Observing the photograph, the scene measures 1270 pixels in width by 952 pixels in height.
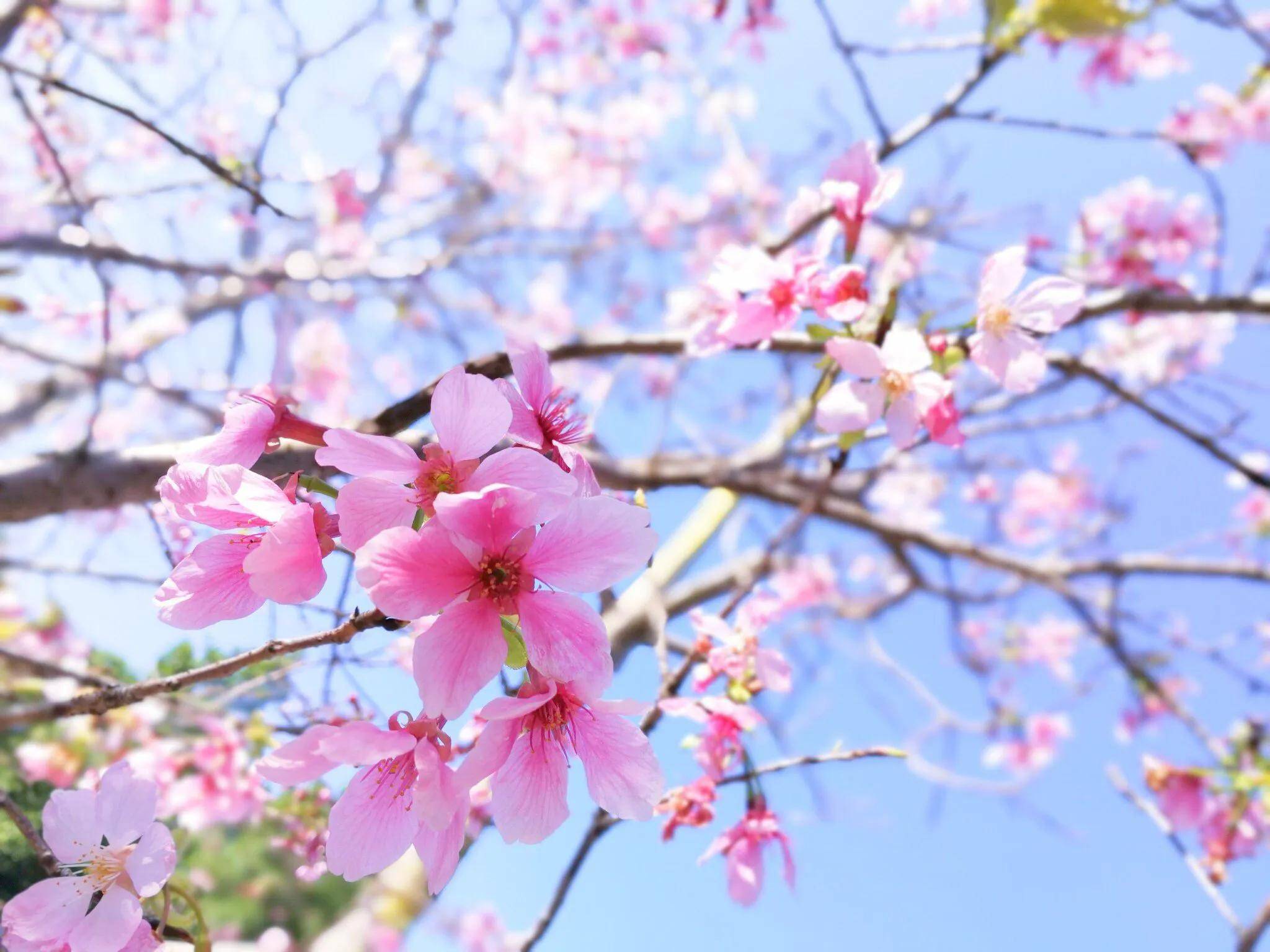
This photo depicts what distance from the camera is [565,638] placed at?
56cm

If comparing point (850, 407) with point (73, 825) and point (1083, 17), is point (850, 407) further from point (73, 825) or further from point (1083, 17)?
point (1083, 17)

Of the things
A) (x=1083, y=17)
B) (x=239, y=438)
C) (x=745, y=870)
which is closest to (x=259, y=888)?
(x=745, y=870)

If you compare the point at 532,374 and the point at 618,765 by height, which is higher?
the point at 532,374

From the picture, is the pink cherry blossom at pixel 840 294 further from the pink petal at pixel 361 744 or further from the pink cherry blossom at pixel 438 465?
the pink petal at pixel 361 744

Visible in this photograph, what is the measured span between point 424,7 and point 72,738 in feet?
7.25

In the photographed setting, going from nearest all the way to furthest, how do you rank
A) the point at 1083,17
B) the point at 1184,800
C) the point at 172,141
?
1. the point at 172,141
2. the point at 1083,17
3. the point at 1184,800

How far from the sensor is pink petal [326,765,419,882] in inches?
25.4

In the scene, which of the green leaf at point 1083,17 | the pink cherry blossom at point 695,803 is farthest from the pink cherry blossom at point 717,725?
the green leaf at point 1083,17

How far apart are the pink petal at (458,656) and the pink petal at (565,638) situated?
2cm

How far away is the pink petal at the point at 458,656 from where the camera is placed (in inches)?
20.9

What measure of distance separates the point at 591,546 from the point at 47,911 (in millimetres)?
576

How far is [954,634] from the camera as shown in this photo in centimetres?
322

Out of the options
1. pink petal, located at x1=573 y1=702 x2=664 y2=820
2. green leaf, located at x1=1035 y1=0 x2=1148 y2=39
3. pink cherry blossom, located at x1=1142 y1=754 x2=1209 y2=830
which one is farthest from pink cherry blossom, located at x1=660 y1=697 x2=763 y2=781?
green leaf, located at x1=1035 y1=0 x2=1148 y2=39

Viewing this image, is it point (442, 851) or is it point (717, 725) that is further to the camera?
point (717, 725)
